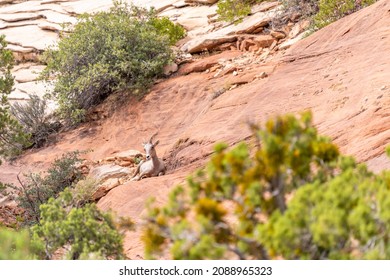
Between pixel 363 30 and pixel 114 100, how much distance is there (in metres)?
7.17

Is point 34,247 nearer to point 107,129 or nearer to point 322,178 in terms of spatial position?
point 322,178

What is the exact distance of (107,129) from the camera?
16.4 meters

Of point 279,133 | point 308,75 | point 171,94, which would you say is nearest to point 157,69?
point 171,94

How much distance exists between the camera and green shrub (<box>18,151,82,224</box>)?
40.8ft

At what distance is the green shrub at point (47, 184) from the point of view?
12.4 meters

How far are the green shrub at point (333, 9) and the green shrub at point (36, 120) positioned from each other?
7.55m

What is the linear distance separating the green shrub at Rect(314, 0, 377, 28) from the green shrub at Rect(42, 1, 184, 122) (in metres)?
4.17

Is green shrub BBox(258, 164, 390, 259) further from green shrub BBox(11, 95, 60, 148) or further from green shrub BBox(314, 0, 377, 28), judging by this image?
green shrub BBox(11, 95, 60, 148)

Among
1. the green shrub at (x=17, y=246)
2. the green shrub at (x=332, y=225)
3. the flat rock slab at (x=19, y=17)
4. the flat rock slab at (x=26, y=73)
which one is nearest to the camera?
the green shrub at (x=332, y=225)

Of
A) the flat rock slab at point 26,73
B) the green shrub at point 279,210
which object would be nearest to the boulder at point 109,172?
the flat rock slab at point 26,73

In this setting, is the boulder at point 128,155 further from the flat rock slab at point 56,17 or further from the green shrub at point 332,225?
the flat rock slab at point 56,17

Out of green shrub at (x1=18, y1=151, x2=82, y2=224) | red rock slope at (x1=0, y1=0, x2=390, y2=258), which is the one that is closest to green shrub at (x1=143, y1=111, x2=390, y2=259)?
red rock slope at (x1=0, y1=0, x2=390, y2=258)

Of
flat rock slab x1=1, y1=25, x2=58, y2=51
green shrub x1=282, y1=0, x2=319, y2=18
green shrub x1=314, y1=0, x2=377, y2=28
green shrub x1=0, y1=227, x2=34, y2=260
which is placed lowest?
flat rock slab x1=1, y1=25, x2=58, y2=51

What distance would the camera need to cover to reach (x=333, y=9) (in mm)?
15469
